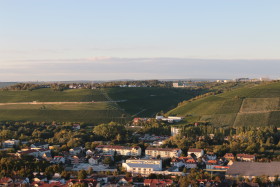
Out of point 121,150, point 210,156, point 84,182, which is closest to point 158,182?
point 84,182

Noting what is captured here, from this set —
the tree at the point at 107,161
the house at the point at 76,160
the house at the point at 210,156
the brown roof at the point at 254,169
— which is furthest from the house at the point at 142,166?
the brown roof at the point at 254,169

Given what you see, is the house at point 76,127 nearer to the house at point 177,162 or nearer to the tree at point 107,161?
the tree at point 107,161

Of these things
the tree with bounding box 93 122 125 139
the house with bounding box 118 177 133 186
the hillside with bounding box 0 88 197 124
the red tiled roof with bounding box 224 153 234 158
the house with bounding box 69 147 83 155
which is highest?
the hillside with bounding box 0 88 197 124

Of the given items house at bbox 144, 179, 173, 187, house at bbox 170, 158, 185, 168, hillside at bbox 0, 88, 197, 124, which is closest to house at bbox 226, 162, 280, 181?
house at bbox 170, 158, 185, 168

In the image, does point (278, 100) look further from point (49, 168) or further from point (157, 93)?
point (49, 168)

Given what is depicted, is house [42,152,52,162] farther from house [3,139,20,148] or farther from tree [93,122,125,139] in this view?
tree [93,122,125,139]

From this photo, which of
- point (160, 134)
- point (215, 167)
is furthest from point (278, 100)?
point (215, 167)

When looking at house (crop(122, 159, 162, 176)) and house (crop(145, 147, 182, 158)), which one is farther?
house (crop(145, 147, 182, 158))
